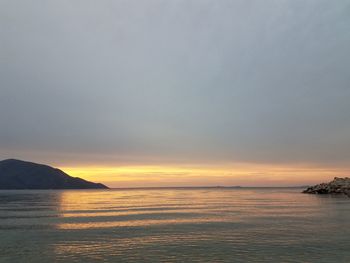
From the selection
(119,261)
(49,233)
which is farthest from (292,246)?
(49,233)

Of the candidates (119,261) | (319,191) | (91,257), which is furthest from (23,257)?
(319,191)

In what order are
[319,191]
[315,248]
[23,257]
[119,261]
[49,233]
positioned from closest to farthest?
[119,261]
[23,257]
[315,248]
[49,233]
[319,191]

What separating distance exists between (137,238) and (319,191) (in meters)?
147

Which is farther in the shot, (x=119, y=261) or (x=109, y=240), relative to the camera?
(x=109, y=240)

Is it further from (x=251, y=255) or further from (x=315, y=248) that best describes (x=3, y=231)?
(x=315, y=248)

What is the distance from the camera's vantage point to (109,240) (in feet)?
125

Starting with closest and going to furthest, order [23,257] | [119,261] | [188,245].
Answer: [119,261] → [23,257] → [188,245]

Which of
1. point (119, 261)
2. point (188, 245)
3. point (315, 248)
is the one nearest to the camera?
point (119, 261)

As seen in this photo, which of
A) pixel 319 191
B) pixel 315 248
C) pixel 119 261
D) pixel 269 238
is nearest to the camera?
pixel 119 261

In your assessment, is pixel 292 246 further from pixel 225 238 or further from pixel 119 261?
pixel 119 261

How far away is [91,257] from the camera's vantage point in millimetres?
29062

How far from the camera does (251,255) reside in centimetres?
2902

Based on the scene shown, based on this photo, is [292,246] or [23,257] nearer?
[23,257]

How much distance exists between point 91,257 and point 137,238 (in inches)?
421
